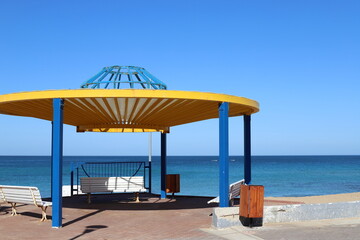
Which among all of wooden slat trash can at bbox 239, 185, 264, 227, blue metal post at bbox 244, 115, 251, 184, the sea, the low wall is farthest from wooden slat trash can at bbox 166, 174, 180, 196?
wooden slat trash can at bbox 239, 185, 264, 227

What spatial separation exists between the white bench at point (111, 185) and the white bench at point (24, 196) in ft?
8.98

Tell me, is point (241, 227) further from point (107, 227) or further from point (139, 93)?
point (139, 93)

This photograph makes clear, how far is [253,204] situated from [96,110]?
4533mm

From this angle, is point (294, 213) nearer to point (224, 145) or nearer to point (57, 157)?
point (224, 145)

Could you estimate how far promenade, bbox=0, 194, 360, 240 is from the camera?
8.82 m

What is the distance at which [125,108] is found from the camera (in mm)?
11594

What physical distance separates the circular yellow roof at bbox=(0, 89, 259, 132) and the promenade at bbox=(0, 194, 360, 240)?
2400 millimetres

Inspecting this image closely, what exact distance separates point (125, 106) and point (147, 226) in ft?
9.24

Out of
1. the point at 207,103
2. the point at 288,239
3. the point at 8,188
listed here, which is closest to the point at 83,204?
the point at 8,188

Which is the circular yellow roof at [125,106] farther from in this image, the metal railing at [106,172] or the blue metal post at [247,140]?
the metal railing at [106,172]

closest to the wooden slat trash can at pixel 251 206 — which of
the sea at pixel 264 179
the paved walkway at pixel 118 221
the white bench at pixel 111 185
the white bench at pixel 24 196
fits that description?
the paved walkway at pixel 118 221

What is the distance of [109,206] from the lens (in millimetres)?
13391

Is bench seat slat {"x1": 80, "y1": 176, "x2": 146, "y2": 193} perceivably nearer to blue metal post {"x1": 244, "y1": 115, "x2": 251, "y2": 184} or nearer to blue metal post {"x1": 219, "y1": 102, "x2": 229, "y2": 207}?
blue metal post {"x1": 244, "y1": 115, "x2": 251, "y2": 184}

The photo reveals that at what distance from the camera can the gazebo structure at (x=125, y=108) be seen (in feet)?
31.7
